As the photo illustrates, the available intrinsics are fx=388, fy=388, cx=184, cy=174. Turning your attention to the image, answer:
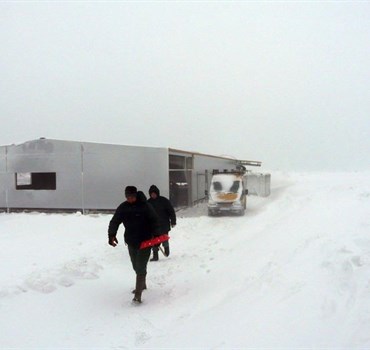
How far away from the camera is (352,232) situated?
273 inches

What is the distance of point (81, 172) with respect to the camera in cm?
1842

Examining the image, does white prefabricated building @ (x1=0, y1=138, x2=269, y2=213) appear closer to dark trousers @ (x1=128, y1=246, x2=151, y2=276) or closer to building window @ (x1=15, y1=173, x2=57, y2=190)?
building window @ (x1=15, y1=173, x2=57, y2=190)

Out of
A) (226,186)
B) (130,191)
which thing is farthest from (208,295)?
(226,186)

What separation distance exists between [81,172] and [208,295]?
13.4 metres

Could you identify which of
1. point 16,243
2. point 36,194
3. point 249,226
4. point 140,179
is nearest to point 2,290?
point 16,243

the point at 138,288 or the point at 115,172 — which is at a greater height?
the point at 115,172

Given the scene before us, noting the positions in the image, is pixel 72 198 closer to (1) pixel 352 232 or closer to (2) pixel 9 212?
(2) pixel 9 212

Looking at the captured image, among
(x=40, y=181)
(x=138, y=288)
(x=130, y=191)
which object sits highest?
(x=130, y=191)

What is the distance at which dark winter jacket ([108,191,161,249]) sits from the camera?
6328mm

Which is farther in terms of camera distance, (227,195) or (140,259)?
(227,195)

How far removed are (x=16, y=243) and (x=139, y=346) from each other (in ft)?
25.1

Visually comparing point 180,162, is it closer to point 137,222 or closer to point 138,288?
point 137,222

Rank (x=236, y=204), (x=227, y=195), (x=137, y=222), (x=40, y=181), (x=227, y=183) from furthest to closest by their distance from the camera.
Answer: (x=40, y=181) < (x=227, y=183) < (x=227, y=195) < (x=236, y=204) < (x=137, y=222)

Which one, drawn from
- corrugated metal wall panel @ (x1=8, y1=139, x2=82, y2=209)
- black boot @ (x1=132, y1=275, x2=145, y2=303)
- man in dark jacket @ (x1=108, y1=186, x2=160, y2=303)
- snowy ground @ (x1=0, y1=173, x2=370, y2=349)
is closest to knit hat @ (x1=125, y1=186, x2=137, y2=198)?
man in dark jacket @ (x1=108, y1=186, x2=160, y2=303)
